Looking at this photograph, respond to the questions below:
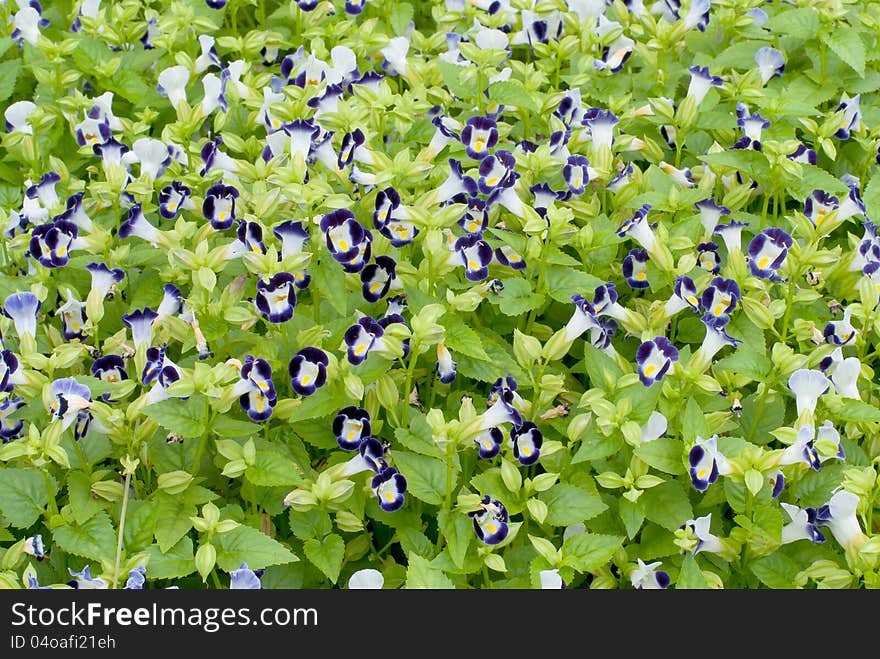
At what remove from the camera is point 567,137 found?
383 centimetres

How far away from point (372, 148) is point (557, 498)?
1.37 meters

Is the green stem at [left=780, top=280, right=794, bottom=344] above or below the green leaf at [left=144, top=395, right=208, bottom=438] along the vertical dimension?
above

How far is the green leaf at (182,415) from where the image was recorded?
9.51ft

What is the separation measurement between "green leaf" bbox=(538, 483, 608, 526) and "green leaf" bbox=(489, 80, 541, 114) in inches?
58.9

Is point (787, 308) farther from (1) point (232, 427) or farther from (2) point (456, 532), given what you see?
(1) point (232, 427)

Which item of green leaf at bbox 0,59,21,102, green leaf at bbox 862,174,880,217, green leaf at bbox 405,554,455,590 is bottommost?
green leaf at bbox 405,554,455,590

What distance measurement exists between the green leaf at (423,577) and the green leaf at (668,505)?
1.86 feet

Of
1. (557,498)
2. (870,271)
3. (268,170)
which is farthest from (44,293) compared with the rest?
(870,271)

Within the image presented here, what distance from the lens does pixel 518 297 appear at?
3.31 m

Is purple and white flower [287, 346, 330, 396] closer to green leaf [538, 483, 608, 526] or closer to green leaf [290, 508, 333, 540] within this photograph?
green leaf [290, 508, 333, 540]

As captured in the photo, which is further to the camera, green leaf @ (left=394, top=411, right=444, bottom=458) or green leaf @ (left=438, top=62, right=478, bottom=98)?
green leaf @ (left=438, top=62, right=478, bottom=98)

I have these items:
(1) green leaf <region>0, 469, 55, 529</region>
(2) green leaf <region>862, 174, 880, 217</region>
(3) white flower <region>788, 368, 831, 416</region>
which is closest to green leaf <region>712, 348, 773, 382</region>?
(3) white flower <region>788, 368, 831, 416</region>

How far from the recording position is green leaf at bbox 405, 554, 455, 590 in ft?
9.07

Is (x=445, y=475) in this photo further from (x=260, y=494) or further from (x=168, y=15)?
(x=168, y=15)
